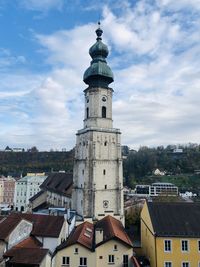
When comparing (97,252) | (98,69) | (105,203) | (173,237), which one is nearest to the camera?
(173,237)

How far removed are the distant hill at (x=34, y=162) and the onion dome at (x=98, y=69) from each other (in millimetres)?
112142

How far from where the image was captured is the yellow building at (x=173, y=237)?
2923 cm

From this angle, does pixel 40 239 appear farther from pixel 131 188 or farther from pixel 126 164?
pixel 126 164

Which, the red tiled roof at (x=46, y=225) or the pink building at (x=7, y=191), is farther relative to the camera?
the pink building at (x=7, y=191)

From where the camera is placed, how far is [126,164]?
151m

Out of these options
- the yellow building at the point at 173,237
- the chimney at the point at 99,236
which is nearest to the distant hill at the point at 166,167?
the yellow building at the point at 173,237

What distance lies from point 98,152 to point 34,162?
466 feet

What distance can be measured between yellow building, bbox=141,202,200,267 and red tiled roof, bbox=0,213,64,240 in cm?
1056

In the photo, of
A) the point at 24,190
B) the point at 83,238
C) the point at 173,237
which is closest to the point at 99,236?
the point at 83,238

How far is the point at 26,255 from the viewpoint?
90.1 feet

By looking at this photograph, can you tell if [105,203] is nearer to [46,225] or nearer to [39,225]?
[46,225]

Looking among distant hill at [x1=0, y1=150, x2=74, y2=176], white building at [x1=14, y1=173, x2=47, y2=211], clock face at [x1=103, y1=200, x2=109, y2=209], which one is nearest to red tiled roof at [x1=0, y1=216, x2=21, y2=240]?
clock face at [x1=103, y1=200, x2=109, y2=209]

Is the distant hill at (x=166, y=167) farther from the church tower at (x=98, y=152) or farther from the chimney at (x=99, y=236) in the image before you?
the chimney at (x=99, y=236)

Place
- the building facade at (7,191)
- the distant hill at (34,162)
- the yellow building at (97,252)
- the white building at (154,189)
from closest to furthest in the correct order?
the yellow building at (97,252)
the building facade at (7,191)
the white building at (154,189)
the distant hill at (34,162)
